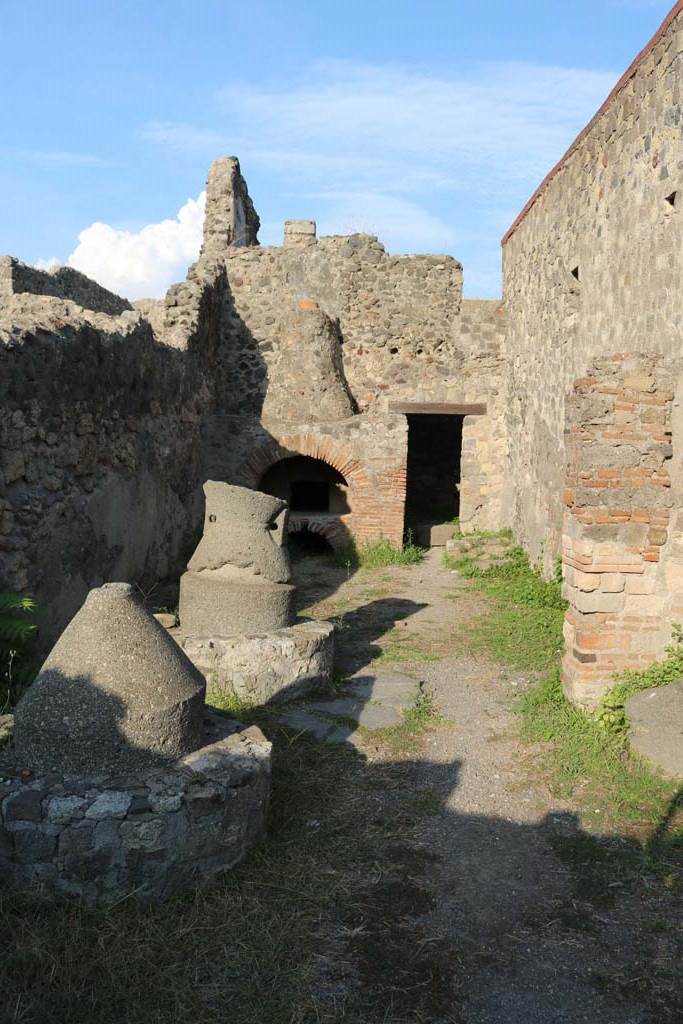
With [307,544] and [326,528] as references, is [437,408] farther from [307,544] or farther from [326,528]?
[307,544]

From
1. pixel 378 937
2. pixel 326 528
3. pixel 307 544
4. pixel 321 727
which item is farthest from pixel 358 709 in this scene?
pixel 307 544

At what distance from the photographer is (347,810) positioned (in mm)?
4633

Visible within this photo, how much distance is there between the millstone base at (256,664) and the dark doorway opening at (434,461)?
11.9 metres

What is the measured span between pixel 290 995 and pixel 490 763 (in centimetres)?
261

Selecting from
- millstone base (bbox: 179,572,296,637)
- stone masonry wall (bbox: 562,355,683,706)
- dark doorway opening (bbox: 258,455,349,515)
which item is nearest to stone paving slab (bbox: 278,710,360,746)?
millstone base (bbox: 179,572,296,637)

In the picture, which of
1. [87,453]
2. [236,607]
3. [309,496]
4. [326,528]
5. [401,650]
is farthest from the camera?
[309,496]

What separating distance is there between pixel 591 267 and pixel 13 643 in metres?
6.57

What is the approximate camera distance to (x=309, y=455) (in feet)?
42.5

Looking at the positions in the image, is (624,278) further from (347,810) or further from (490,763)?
(347,810)

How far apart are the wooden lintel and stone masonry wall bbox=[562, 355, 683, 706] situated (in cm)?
791

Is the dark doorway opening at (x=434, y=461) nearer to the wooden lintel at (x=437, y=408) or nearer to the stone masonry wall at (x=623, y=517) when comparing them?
the wooden lintel at (x=437, y=408)

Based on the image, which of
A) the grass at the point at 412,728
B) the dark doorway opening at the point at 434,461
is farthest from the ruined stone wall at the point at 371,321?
the grass at the point at 412,728

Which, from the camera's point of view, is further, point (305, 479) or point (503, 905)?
point (305, 479)

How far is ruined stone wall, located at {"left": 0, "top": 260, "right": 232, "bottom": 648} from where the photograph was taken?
643 centimetres
